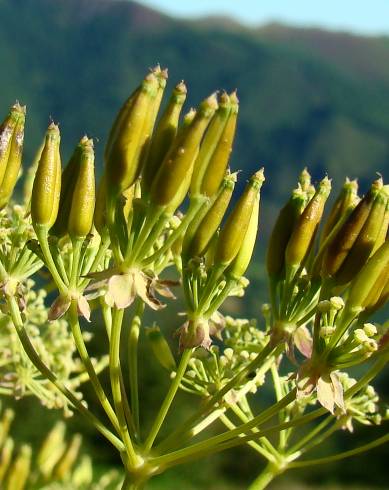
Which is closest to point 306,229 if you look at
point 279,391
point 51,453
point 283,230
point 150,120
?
point 283,230

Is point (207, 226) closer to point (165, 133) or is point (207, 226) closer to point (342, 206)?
point (165, 133)

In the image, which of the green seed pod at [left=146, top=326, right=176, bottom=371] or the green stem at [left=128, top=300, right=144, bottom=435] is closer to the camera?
the green stem at [left=128, top=300, right=144, bottom=435]

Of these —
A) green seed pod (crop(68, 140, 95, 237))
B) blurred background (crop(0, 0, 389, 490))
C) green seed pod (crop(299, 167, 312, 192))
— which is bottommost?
green seed pod (crop(68, 140, 95, 237))

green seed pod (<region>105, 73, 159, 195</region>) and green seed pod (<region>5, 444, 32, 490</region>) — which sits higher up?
green seed pod (<region>105, 73, 159, 195</region>)

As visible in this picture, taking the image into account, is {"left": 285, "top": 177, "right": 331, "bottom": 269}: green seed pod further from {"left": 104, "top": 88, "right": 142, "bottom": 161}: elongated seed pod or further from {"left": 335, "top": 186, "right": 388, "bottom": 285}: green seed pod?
{"left": 104, "top": 88, "right": 142, "bottom": 161}: elongated seed pod

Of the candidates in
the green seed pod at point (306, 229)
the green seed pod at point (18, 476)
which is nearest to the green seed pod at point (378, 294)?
the green seed pod at point (306, 229)

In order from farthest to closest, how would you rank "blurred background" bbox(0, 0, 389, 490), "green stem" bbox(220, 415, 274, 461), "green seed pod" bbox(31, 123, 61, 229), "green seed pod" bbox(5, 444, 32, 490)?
"blurred background" bbox(0, 0, 389, 490) < "green seed pod" bbox(5, 444, 32, 490) < "green stem" bbox(220, 415, 274, 461) < "green seed pod" bbox(31, 123, 61, 229)

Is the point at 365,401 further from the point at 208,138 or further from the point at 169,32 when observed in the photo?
the point at 169,32

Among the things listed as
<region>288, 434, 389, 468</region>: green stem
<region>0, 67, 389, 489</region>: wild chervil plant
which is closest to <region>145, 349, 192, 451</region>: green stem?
<region>0, 67, 389, 489</region>: wild chervil plant
